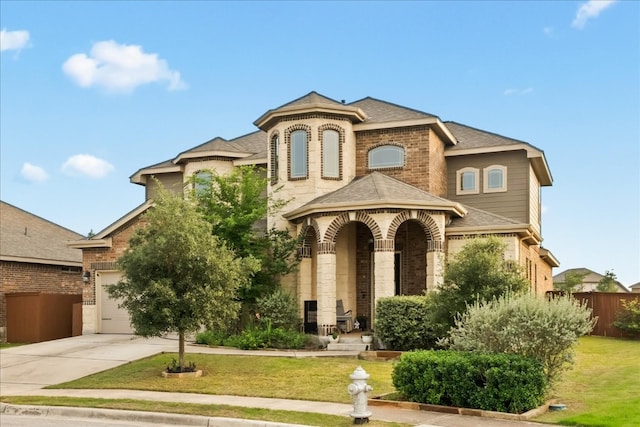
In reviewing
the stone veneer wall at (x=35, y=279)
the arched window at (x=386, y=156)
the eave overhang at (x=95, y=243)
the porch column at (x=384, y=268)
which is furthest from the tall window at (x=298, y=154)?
the stone veneer wall at (x=35, y=279)

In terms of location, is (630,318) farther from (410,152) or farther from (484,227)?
(410,152)

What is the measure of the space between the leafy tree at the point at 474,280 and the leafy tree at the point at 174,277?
5113 mm

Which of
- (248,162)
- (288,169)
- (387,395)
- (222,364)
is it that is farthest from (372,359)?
(248,162)

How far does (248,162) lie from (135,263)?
12799mm

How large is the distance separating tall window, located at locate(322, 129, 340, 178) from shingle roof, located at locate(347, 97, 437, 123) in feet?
5.38

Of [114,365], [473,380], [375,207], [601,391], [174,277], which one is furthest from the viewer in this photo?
[375,207]

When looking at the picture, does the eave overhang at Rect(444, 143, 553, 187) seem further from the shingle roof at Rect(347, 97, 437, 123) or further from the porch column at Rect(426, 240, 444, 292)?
the porch column at Rect(426, 240, 444, 292)

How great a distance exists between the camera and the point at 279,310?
22.7m

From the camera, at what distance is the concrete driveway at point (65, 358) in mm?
17688

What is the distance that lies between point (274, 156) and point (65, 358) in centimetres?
1013

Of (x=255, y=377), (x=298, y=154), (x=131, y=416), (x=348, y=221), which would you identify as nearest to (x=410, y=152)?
(x=298, y=154)

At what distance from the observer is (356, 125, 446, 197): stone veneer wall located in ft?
83.7

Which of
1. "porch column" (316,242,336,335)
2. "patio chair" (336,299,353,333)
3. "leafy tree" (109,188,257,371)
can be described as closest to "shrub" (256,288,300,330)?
"porch column" (316,242,336,335)

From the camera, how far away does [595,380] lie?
49.6 ft
